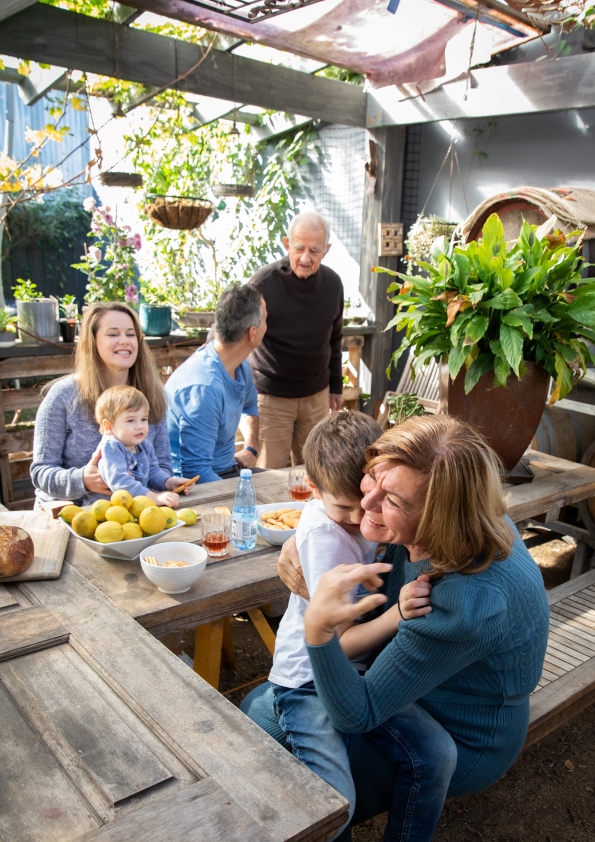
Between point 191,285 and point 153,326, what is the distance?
8.37 ft

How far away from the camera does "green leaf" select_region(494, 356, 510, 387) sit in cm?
238

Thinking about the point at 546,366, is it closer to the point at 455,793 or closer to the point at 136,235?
the point at 455,793

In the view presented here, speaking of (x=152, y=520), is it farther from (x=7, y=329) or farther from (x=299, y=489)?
(x=7, y=329)

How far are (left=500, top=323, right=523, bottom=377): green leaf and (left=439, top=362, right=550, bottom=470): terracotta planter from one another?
0.16 meters

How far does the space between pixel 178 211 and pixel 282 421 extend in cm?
165

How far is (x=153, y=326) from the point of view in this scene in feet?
15.1

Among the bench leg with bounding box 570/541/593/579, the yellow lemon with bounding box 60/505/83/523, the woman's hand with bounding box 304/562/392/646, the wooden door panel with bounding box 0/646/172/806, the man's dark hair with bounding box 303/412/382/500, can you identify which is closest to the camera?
the wooden door panel with bounding box 0/646/172/806

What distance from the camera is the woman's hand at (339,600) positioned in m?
1.17

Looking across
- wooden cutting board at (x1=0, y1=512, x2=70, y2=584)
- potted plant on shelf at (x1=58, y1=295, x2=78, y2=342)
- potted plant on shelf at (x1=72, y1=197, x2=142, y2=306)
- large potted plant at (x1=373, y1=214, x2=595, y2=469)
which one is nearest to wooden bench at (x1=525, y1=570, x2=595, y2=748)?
large potted plant at (x1=373, y1=214, x2=595, y2=469)

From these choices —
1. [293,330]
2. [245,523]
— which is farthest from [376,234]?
[245,523]

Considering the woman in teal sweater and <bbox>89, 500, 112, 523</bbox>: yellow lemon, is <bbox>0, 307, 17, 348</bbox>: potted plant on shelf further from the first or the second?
the woman in teal sweater

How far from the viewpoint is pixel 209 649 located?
84.8 inches

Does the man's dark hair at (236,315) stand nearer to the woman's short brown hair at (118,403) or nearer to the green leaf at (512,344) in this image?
the woman's short brown hair at (118,403)

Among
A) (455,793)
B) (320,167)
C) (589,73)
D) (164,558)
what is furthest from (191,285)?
(455,793)
